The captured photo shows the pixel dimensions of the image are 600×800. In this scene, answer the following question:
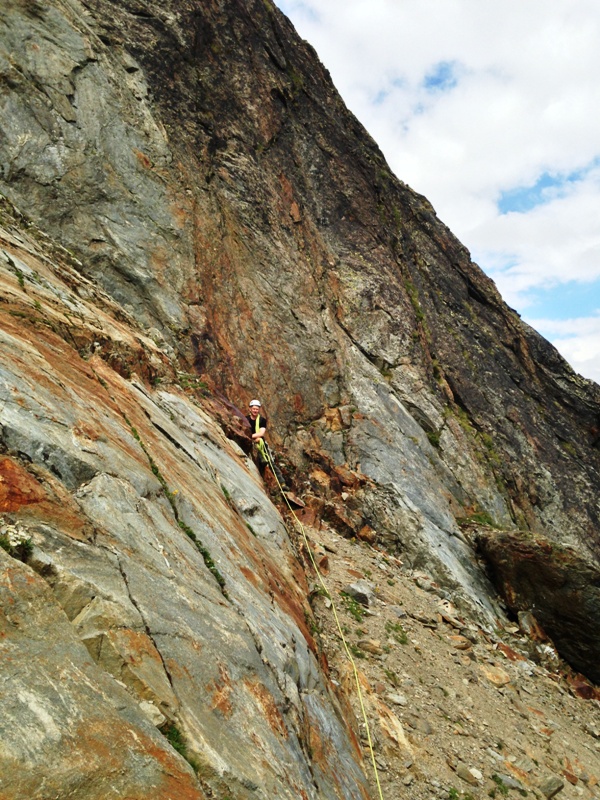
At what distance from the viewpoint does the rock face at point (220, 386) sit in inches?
185

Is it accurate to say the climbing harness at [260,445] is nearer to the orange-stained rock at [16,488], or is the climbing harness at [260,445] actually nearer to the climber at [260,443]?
the climber at [260,443]

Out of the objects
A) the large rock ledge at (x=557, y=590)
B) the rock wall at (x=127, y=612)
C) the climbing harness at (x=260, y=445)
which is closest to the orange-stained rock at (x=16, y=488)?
the rock wall at (x=127, y=612)

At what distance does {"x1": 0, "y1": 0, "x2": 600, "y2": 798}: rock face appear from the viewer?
469cm

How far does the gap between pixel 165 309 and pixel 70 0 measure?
1237cm

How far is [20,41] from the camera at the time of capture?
17.6 m

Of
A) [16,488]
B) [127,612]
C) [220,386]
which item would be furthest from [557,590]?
[16,488]

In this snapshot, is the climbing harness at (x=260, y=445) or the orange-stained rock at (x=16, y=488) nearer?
the orange-stained rock at (x=16, y=488)

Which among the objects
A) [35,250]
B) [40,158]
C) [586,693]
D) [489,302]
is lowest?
[586,693]

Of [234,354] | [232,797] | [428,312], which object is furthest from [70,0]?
[232,797]

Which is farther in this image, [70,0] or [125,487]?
[70,0]

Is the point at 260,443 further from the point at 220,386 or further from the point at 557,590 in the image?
the point at 557,590

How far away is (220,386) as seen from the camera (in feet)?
58.2

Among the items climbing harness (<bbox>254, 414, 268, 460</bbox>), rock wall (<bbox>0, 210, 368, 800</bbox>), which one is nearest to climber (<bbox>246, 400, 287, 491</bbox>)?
climbing harness (<bbox>254, 414, 268, 460</bbox>)

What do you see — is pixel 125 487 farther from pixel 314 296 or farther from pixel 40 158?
pixel 314 296
